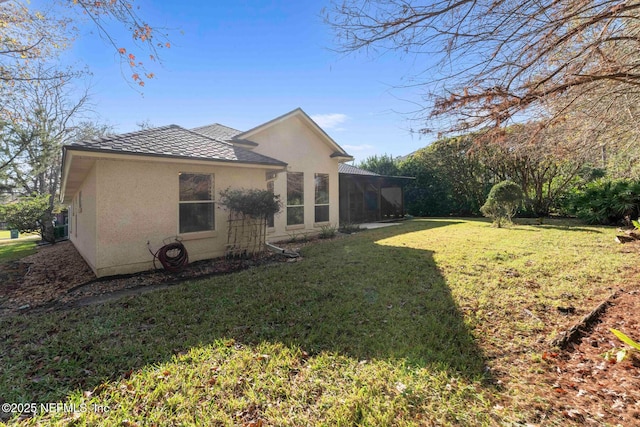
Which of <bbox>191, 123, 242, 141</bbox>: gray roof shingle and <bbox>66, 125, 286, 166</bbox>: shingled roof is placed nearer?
<bbox>66, 125, 286, 166</bbox>: shingled roof

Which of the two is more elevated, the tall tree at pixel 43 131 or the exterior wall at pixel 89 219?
the tall tree at pixel 43 131

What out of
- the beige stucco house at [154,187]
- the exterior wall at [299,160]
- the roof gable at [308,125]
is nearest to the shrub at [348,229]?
the exterior wall at [299,160]

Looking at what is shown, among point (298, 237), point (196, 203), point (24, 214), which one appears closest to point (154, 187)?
point (196, 203)

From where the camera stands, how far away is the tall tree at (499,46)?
3.13 m

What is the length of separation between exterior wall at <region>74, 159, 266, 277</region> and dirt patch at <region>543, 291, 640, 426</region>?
26.4 feet

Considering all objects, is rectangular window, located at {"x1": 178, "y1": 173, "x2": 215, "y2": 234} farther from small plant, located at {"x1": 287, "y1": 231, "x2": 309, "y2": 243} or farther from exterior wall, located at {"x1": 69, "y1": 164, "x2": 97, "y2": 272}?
small plant, located at {"x1": 287, "y1": 231, "x2": 309, "y2": 243}

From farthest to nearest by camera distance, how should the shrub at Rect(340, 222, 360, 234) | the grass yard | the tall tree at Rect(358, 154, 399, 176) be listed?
the tall tree at Rect(358, 154, 399, 176) < the shrub at Rect(340, 222, 360, 234) < the grass yard

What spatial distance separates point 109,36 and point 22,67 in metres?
6.99

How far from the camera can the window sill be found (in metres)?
7.69

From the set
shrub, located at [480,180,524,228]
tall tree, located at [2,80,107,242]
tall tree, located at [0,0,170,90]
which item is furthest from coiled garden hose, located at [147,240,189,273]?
shrub, located at [480,180,524,228]

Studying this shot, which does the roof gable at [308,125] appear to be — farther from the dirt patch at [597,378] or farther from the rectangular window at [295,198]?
the dirt patch at [597,378]

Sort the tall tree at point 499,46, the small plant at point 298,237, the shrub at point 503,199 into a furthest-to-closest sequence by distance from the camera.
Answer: the shrub at point 503,199 → the small plant at point 298,237 → the tall tree at point 499,46

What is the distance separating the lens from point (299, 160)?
512 inches

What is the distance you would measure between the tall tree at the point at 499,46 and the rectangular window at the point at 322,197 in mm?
10052
